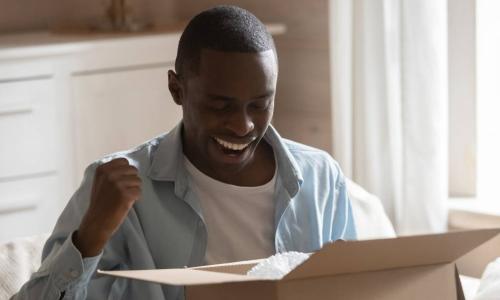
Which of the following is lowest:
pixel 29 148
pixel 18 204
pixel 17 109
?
pixel 18 204

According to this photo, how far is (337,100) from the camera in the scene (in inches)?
111

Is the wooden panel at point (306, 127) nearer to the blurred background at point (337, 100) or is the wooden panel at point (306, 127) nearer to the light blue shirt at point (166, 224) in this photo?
the blurred background at point (337, 100)

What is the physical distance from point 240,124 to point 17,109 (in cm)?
140

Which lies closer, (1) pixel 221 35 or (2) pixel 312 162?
(1) pixel 221 35

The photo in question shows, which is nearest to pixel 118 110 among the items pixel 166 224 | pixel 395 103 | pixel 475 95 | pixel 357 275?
pixel 395 103

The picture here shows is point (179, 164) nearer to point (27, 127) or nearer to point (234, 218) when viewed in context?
point (234, 218)

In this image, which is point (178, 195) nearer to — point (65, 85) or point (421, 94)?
point (421, 94)

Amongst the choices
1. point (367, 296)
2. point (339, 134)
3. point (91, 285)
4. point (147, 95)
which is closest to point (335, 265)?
point (367, 296)

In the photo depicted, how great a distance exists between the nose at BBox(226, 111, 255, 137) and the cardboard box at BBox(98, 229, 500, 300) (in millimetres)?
238

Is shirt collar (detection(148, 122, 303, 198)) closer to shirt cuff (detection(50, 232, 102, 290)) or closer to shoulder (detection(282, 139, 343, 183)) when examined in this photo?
shoulder (detection(282, 139, 343, 183))

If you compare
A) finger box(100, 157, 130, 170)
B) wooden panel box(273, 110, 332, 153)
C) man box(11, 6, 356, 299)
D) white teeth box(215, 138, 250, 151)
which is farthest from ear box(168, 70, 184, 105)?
wooden panel box(273, 110, 332, 153)

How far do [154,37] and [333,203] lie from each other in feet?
4.49

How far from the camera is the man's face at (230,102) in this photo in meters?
1.51

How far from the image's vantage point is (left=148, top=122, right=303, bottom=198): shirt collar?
1.59 metres
